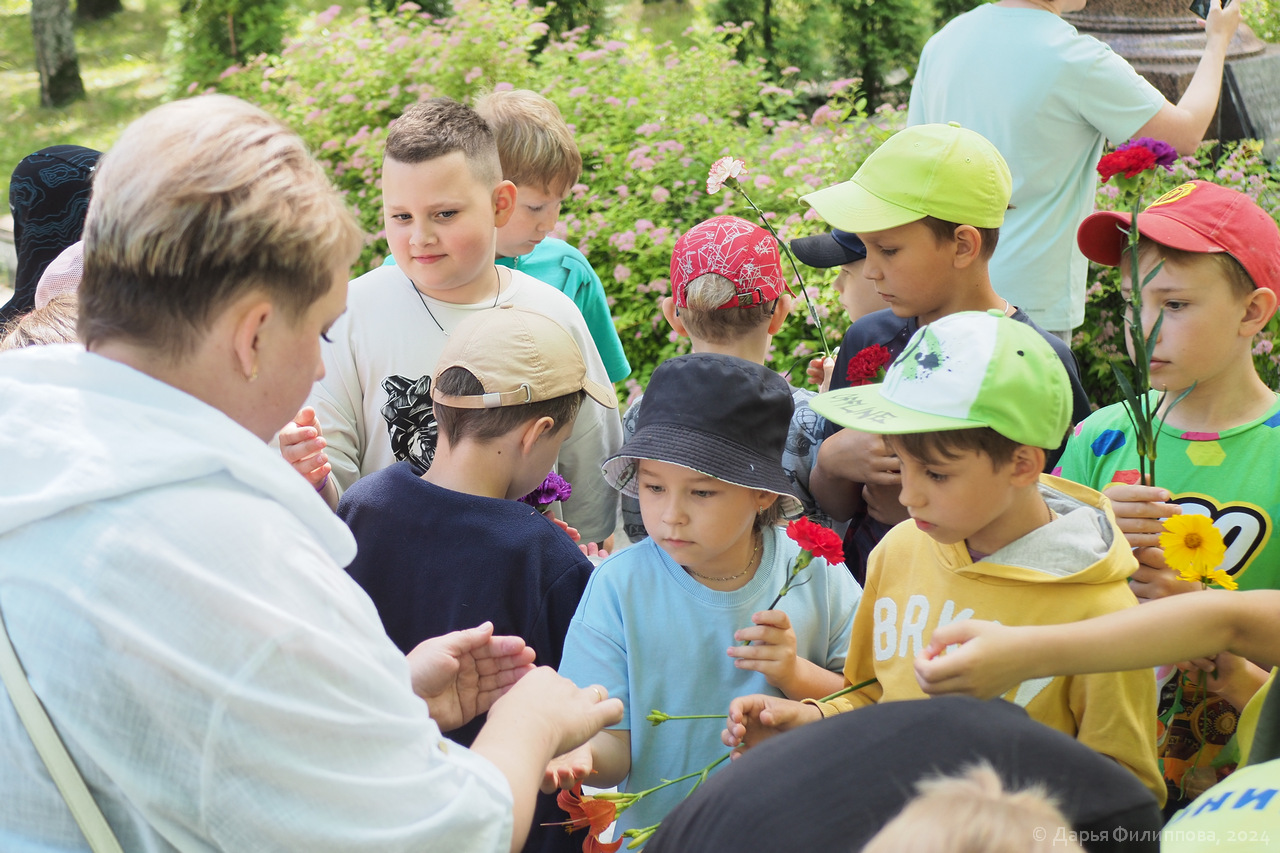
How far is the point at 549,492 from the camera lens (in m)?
2.82

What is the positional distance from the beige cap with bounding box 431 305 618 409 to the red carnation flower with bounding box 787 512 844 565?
755 millimetres

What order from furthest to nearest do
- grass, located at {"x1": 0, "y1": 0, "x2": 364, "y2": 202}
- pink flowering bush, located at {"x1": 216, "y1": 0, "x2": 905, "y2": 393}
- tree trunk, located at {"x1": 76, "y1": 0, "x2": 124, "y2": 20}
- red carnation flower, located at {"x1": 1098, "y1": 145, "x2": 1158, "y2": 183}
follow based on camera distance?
1. tree trunk, located at {"x1": 76, "y1": 0, "x2": 124, "y2": 20}
2. grass, located at {"x1": 0, "y1": 0, "x2": 364, "y2": 202}
3. pink flowering bush, located at {"x1": 216, "y1": 0, "x2": 905, "y2": 393}
4. red carnation flower, located at {"x1": 1098, "y1": 145, "x2": 1158, "y2": 183}

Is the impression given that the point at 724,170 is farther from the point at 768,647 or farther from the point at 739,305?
the point at 768,647

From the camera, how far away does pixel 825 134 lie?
26.1ft

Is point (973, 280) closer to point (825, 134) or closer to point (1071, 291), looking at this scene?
point (1071, 291)

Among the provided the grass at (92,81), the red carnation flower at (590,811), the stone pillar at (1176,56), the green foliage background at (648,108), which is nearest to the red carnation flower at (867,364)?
the red carnation flower at (590,811)

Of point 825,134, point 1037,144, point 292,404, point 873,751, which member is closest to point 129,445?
point 292,404

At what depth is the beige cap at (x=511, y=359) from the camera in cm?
235

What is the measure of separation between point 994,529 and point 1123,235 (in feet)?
3.68

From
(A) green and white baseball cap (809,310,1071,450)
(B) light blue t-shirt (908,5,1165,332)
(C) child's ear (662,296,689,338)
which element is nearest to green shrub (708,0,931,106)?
(B) light blue t-shirt (908,5,1165,332)

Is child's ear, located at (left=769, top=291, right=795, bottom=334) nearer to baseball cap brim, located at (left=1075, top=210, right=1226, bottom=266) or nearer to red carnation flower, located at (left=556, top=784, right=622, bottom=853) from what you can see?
baseball cap brim, located at (left=1075, top=210, right=1226, bottom=266)

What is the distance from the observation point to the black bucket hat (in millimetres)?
2160

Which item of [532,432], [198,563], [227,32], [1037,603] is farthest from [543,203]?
[227,32]

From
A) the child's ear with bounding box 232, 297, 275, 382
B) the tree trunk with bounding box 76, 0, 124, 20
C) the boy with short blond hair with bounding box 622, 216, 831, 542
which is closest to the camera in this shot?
the child's ear with bounding box 232, 297, 275, 382
